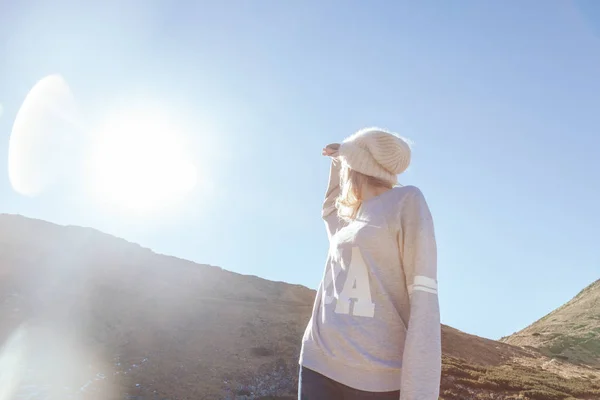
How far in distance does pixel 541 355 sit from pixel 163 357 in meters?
25.8

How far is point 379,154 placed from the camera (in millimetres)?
2318

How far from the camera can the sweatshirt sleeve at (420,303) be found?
1790mm

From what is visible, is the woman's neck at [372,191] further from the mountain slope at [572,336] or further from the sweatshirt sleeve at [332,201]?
the mountain slope at [572,336]

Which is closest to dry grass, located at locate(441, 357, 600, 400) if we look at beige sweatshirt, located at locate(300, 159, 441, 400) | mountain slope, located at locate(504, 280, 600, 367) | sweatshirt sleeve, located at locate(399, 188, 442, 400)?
mountain slope, located at locate(504, 280, 600, 367)

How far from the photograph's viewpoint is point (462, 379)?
17.6 m

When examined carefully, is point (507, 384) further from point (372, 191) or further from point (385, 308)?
point (385, 308)

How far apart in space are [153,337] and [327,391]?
20839mm

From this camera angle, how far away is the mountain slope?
33.1m

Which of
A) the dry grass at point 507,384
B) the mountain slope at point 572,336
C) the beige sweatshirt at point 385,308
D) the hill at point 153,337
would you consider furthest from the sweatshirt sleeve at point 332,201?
the mountain slope at point 572,336

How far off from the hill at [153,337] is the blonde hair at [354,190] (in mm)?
13717

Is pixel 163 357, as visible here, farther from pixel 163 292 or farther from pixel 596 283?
pixel 596 283

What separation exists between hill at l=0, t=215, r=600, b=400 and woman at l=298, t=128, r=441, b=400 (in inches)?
540

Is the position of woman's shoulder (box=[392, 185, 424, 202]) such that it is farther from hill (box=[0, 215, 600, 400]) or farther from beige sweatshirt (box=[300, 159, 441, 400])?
hill (box=[0, 215, 600, 400])

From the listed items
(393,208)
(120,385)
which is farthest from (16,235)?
(393,208)
